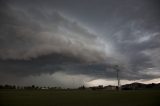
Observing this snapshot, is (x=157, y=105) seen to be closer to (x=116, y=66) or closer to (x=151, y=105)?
(x=151, y=105)

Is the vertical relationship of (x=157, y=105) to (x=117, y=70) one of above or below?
below

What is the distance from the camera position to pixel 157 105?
22891mm

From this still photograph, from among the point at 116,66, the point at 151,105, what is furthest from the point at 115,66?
the point at 151,105

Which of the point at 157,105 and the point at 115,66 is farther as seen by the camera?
the point at 115,66

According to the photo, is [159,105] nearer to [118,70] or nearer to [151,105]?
[151,105]

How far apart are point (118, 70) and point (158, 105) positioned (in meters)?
113

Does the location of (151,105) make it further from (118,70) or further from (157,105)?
(118,70)

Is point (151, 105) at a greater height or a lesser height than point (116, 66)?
lesser

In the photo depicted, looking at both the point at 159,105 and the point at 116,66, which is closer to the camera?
the point at 159,105

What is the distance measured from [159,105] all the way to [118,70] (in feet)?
370

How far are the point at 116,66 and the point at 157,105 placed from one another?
372ft

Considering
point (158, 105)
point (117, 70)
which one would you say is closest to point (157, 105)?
point (158, 105)

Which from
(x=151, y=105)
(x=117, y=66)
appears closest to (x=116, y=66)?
(x=117, y=66)

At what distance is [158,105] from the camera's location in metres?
22.8
